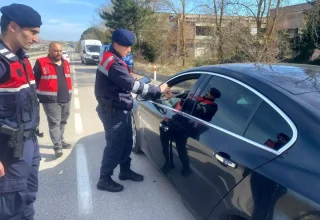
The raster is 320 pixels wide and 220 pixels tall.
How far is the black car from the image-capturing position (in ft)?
4.97

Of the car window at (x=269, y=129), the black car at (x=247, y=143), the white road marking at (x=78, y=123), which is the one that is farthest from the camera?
the white road marking at (x=78, y=123)

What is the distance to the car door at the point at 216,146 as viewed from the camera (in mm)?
1843

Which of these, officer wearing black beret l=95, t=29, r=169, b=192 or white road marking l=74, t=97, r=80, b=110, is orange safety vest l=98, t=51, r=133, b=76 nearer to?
officer wearing black beret l=95, t=29, r=169, b=192

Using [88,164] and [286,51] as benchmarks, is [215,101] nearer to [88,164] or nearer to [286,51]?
[88,164]

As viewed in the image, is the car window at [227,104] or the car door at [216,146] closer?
the car door at [216,146]

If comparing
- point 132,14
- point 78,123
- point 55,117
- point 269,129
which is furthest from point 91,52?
point 269,129

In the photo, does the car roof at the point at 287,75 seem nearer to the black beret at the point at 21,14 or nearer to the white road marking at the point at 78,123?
the black beret at the point at 21,14

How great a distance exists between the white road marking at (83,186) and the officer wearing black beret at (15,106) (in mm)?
939

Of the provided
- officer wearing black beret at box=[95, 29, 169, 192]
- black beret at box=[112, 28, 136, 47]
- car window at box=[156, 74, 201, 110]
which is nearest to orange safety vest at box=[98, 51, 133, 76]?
officer wearing black beret at box=[95, 29, 169, 192]

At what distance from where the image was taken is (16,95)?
2.00 m

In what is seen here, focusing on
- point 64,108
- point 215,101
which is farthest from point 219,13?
point 215,101

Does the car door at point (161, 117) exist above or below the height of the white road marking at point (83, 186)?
above

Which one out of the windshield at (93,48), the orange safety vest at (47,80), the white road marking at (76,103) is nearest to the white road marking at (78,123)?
the white road marking at (76,103)

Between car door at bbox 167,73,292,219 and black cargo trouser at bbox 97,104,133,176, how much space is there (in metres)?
0.74
